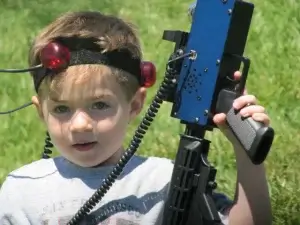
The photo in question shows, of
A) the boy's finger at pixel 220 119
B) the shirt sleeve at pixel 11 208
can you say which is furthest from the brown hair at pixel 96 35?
the boy's finger at pixel 220 119

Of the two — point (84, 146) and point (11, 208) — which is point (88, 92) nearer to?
point (84, 146)

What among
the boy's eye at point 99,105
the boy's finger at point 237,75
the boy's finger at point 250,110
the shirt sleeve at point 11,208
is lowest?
the shirt sleeve at point 11,208

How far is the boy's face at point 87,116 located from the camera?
3029 millimetres

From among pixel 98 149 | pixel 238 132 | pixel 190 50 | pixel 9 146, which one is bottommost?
pixel 9 146

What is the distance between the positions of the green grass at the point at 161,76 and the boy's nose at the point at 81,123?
5.09ft

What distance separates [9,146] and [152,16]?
6.21 ft

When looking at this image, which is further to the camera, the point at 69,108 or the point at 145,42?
the point at 145,42

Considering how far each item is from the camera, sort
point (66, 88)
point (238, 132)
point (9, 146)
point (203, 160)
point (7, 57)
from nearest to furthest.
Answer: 1. point (238, 132)
2. point (203, 160)
3. point (66, 88)
4. point (9, 146)
5. point (7, 57)

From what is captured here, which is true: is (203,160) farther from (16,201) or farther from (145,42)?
(145,42)

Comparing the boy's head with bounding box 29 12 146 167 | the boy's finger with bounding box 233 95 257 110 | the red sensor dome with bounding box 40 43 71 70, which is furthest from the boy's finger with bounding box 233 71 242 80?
the red sensor dome with bounding box 40 43 71 70

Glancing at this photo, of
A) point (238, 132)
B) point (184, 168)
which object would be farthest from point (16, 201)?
point (238, 132)

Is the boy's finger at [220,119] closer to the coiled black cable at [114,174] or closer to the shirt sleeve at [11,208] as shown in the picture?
the coiled black cable at [114,174]

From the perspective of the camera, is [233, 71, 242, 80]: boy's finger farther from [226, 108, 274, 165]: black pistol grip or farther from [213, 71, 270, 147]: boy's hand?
[226, 108, 274, 165]: black pistol grip

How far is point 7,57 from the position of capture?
6180mm
